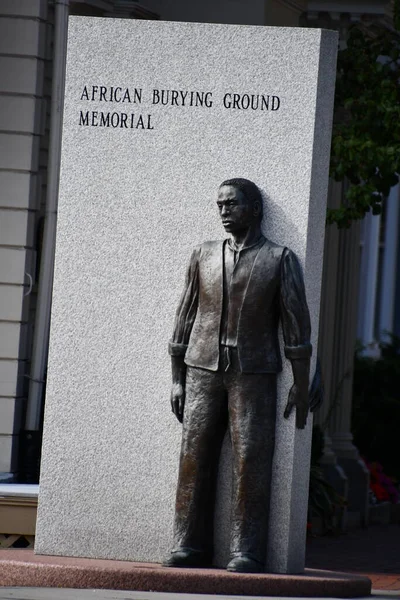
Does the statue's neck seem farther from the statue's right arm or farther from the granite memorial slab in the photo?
the statue's right arm

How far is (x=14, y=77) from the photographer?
13305mm

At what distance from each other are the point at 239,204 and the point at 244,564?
71.9 inches

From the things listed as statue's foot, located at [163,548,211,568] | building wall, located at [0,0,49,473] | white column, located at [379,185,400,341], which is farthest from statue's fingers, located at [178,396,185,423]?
white column, located at [379,185,400,341]

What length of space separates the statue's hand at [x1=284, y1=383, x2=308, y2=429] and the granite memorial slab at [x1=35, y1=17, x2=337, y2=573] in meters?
0.09

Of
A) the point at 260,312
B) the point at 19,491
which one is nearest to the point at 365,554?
the point at 19,491

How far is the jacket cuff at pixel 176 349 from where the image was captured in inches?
349

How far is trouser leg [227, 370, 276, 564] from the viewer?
28.5 ft

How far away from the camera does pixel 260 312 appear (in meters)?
8.71

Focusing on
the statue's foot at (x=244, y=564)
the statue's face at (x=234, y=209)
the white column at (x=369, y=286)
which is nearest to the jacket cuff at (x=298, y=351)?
the statue's face at (x=234, y=209)

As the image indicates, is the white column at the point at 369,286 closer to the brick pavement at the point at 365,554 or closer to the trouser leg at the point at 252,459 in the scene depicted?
the brick pavement at the point at 365,554

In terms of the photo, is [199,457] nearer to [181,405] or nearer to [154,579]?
[181,405]

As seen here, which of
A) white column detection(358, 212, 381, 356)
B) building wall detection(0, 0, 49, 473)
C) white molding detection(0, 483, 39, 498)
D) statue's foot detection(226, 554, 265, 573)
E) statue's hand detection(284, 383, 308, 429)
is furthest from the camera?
white column detection(358, 212, 381, 356)

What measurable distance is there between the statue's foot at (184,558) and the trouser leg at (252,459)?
20 centimetres

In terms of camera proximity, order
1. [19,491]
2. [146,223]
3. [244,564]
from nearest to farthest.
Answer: [244,564]
[146,223]
[19,491]
